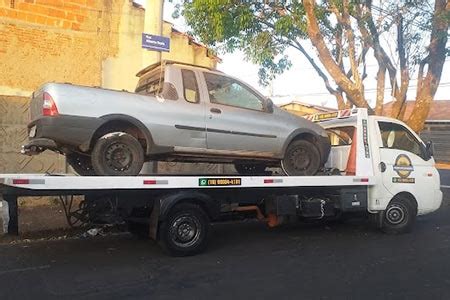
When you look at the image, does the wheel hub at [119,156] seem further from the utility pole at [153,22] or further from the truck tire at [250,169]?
the utility pole at [153,22]

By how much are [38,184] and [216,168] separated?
522 centimetres

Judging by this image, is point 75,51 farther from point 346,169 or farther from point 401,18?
point 401,18

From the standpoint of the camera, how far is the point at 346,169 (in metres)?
8.83

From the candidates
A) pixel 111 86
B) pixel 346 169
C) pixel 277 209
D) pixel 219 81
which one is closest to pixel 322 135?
pixel 346 169

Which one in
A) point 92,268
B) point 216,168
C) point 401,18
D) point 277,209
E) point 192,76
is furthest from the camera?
point 401,18

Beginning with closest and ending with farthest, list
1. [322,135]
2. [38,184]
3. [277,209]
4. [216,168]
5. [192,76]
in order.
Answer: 1. [38,184]
2. [192,76]
3. [277,209]
4. [322,135]
5. [216,168]

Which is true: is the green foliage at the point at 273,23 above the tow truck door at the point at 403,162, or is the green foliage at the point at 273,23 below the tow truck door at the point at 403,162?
above

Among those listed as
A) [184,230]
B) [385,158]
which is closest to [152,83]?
[184,230]

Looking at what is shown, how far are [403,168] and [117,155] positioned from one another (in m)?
5.00

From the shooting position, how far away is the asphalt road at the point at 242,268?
545 cm

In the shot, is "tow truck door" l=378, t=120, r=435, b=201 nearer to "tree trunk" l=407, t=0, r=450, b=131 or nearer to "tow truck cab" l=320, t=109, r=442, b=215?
"tow truck cab" l=320, t=109, r=442, b=215

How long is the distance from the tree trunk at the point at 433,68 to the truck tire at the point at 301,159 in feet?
15.7

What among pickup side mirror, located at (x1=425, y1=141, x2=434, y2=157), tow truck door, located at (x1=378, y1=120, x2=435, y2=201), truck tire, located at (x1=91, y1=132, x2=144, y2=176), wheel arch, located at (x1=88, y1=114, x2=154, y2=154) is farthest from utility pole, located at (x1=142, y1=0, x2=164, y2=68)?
pickup side mirror, located at (x1=425, y1=141, x2=434, y2=157)

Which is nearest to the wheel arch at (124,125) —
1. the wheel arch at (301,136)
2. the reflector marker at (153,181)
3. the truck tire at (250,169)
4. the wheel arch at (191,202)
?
the reflector marker at (153,181)
